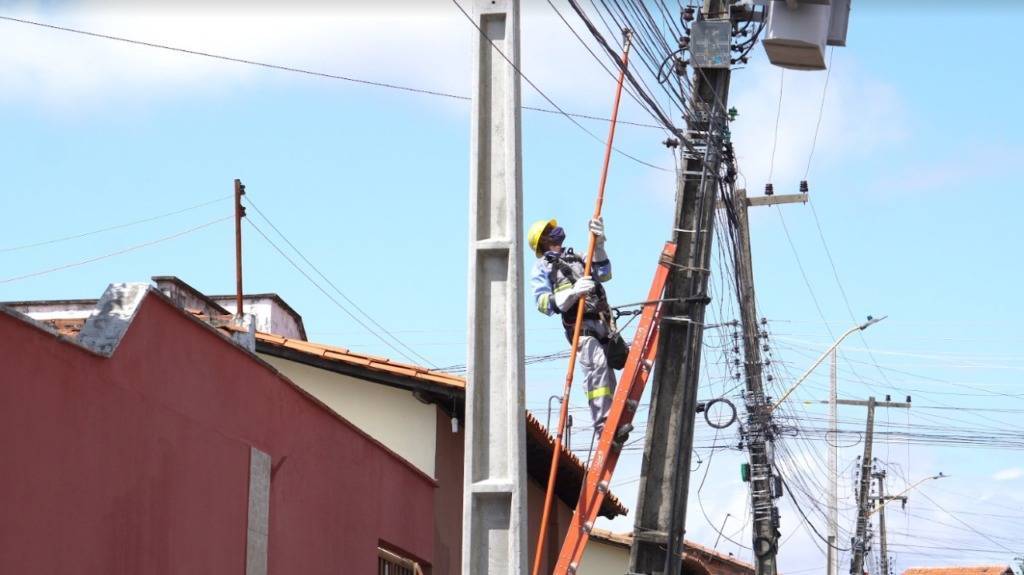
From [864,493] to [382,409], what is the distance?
26731 mm

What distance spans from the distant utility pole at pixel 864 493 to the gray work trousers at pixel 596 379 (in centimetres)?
2958

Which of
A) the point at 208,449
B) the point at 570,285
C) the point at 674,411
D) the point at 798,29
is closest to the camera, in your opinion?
the point at 798,29

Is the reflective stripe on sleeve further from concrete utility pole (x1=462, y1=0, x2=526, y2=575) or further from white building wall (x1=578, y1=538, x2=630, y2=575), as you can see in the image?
white building wall (x1=578, y1=538, x2=630, y2=575)

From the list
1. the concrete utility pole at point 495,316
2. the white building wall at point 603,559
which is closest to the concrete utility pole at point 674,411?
the concrete utility pole at point 495,316

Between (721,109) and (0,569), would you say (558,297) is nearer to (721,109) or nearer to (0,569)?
(721,109)

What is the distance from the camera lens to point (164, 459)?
10.3 metres

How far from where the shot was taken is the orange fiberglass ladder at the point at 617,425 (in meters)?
11.4

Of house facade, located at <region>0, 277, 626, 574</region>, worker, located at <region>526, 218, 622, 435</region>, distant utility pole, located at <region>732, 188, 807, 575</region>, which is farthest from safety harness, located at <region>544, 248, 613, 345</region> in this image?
distant utility pole, located at <region>732, 188, 807, 575</region>

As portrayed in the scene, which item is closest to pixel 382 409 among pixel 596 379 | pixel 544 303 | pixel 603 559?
pixel 596 379

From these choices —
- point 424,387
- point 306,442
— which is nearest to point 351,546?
point 306,442

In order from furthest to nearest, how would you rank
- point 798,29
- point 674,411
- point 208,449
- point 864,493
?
point 864,493
point 674,411
point 208,449
point 798,29

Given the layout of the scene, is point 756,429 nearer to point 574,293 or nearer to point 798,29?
point 574,293

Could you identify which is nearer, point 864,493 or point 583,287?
point 583,287

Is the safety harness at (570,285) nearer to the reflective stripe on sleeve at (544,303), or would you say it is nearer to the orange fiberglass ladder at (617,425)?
the reflective stripe on sleeve at (544,303)
